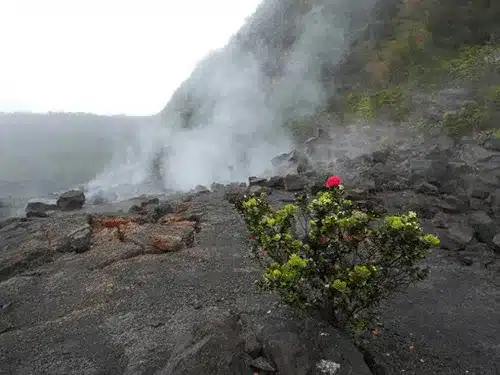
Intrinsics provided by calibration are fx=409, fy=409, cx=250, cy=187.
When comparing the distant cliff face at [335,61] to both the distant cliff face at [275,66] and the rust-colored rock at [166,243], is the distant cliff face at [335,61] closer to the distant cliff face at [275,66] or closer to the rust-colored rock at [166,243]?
the distant cliff face at [275,66]

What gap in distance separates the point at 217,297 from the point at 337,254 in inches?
213

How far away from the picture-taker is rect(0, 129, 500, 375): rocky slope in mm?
8453

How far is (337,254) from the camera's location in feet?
26.6

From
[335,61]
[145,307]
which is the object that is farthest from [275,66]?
[145,307]

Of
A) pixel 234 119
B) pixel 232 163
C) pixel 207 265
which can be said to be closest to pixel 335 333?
pixel 207 265

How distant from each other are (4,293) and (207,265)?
7089mm

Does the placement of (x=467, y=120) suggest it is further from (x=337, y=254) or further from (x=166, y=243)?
(x=337, y=254)

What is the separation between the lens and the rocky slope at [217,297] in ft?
27.7

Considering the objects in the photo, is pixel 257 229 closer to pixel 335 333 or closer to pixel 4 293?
pixel 335 333

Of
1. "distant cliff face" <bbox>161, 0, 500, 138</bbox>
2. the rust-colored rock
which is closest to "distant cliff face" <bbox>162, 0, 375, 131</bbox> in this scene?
"distant cliff face" <bbox>161, 0, 500, 138</bbox>

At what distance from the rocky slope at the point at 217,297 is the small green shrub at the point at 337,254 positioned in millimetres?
811

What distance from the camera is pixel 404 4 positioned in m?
43.3

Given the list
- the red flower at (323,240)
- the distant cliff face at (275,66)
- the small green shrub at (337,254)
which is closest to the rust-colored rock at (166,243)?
the small green shrub at (337,254)

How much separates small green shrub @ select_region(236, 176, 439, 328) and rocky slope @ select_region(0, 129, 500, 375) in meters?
0.81
